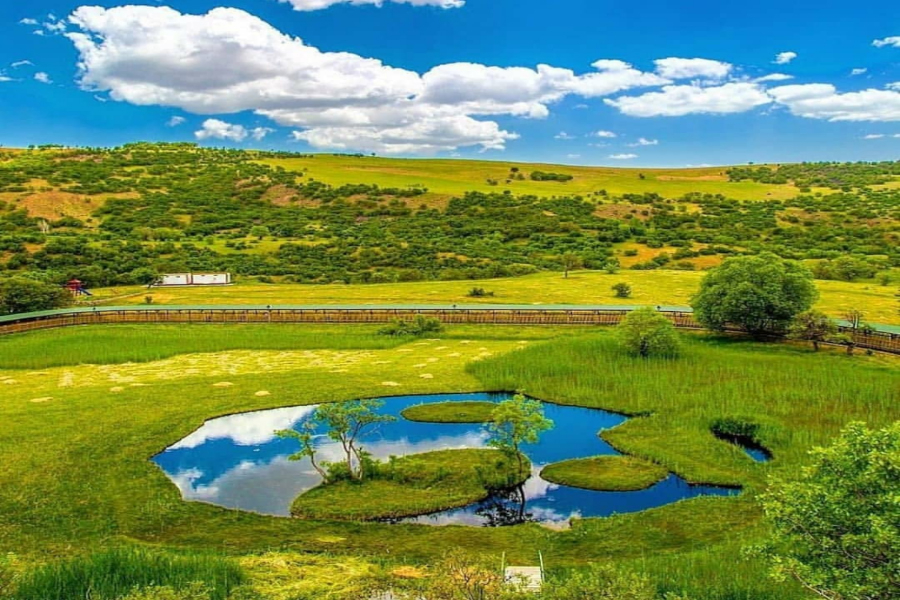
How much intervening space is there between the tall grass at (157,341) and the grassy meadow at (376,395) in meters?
0.18

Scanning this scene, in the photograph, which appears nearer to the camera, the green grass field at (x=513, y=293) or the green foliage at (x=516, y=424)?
the green foliage at (x=516, y=424)

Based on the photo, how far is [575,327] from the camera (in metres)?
50.8

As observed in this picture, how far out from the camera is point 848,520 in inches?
446

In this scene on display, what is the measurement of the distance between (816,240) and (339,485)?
91.1 meters

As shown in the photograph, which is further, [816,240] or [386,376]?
[816,240]

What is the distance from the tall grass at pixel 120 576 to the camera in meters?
15.2

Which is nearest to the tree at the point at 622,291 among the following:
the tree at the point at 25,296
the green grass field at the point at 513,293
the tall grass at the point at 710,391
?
the green grass field at the point at 513,293

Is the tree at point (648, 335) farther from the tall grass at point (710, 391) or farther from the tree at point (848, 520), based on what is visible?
the tree at point (848, 520)

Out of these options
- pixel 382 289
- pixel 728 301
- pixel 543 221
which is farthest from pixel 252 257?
pixel 728 301

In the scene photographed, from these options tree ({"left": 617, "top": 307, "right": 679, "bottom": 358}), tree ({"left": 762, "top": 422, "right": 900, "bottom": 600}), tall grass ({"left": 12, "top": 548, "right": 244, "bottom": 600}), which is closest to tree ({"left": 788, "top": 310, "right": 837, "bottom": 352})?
tree ({"left": 617, "top": 307, "right": 679, "bottom": 358})

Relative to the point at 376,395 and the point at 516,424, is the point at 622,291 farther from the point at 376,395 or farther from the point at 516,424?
the point at 516,424

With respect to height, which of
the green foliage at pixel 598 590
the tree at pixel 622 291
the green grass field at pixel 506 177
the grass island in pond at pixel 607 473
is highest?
Answer: the green grass field at pixel 506 177

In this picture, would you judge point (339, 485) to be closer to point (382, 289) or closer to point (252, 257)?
point (382, 289)

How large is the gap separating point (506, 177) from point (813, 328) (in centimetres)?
11412
